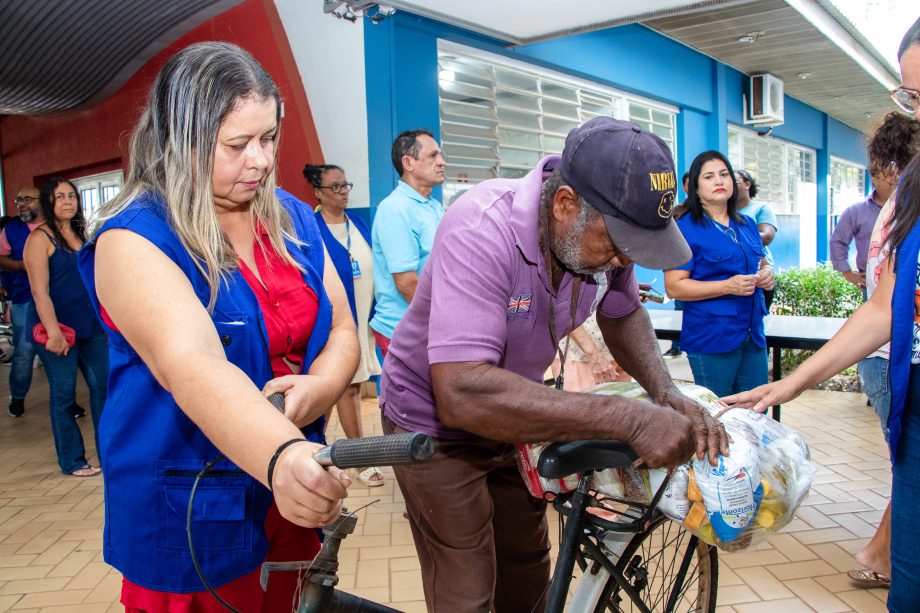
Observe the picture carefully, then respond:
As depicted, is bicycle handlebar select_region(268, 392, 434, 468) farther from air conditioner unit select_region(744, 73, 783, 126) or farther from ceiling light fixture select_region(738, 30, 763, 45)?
air conditioner unit select_region(744, 73, 783, 126)

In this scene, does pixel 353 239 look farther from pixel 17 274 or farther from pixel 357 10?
pixel 17 274

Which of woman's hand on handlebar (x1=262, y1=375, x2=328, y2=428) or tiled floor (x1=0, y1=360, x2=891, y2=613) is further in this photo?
tiled floor (x1=0, y1=360, x2=891, y2=613)

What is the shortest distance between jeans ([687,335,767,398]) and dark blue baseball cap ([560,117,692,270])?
98.1 inches

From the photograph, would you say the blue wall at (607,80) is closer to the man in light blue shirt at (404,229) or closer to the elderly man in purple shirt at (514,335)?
the man in light blue shirt at (404,229)

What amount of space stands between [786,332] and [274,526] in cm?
369

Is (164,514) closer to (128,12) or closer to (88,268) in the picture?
(88,268)

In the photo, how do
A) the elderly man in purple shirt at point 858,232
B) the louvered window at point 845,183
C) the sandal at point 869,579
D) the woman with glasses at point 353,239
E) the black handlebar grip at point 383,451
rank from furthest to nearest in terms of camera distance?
the louvered window at point 845,183 → the elderly man in purple shirt at point 858,232 → the woman with glasses at point 353,239 → the sandal at point 869,579 → the black handlebar grip at point 383,451

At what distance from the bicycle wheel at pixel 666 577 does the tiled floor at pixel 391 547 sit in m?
0.89

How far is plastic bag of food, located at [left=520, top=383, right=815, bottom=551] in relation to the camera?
5.48 ft

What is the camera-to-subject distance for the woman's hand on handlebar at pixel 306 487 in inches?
39.9

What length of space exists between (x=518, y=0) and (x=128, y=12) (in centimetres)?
436

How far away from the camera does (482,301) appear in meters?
1.64

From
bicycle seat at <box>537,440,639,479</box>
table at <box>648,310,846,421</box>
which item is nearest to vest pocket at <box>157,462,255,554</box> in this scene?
bicycle seat at <box>537,440,639,479</box>

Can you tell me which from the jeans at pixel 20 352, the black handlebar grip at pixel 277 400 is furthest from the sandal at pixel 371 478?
the jeans at pixel 20 352
